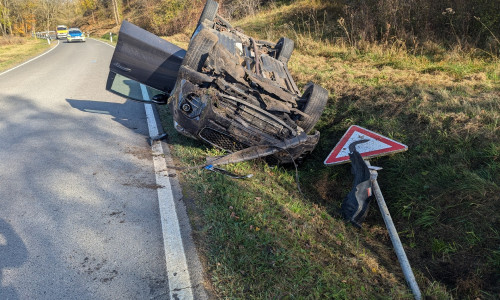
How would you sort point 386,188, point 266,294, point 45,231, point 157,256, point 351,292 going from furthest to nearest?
point 386,188 < point 45,231 < point 157,256 < point 351,292 < point 266,294

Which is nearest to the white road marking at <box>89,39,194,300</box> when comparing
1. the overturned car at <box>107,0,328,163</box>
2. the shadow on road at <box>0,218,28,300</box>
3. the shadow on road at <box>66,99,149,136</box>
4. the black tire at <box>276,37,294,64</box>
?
the overturned car at <box>107,0,328,163</box>

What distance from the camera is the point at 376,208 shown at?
13.6 feet

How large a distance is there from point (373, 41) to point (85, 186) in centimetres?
812

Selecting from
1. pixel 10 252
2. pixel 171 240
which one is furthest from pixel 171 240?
pixel 10 252

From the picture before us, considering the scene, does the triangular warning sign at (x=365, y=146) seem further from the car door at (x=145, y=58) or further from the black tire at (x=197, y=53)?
the car door at (x=145, y=58)

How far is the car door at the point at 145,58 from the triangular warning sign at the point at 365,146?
8.95 ft

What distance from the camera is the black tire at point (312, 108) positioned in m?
4.88

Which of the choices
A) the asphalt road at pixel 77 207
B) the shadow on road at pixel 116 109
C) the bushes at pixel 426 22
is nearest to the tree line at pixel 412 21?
the bushes at pixel 426 22

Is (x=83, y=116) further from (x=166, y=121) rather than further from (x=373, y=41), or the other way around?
(x=373, y=41)

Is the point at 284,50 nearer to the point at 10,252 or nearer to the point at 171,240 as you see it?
the point at 171,240

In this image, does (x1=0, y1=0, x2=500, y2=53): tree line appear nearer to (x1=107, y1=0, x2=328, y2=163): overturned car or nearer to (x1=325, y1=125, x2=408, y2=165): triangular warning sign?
(x1=325, y1=125, x2=408, y2=165): triangular warning sign

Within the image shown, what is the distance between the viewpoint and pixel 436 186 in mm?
3891

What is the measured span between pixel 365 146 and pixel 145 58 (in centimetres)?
348

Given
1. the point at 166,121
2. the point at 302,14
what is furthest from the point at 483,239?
the point at 302,14
